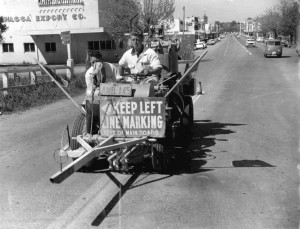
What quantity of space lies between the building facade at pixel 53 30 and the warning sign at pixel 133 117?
32314mm

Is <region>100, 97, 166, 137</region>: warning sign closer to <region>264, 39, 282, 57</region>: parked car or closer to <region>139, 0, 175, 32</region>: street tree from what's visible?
<region>139, 0, 175, 32</region>: street tree

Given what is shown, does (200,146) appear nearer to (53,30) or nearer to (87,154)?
(87,154)

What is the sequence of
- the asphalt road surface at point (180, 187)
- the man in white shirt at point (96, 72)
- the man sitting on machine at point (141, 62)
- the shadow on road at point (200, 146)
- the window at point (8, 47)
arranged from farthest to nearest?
1. the window at point (8, 47)
2. the man sitting on machine at point (141, 62)
3. the man in white shirt at point (96, 72)
4. the shadow on road at point (200, 146)
5. the asphalt road surface at point (180, 187)

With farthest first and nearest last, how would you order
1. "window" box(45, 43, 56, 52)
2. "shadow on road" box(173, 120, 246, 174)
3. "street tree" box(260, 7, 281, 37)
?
"street tree" box(260, 7, 281, 37) < "window" box(45, 43, 56, 52) < "shadow on road" box(173, 120, 246, 174)

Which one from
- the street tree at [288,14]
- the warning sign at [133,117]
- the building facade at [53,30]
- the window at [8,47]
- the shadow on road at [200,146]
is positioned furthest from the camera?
the street tree at [288,14]

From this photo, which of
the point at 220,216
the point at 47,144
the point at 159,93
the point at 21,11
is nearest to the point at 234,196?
the point at 220,216

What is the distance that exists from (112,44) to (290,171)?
35846 mm

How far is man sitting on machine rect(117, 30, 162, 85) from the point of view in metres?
7.34

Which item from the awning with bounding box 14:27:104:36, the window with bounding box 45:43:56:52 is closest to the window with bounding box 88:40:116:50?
the awning with bounding box 14:27:104:36

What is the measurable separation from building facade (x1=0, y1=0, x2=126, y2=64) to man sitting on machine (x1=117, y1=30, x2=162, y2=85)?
102ft

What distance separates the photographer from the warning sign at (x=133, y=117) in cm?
644

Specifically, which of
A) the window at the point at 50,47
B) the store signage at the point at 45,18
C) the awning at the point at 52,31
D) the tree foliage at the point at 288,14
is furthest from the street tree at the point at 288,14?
the window at the point at 50,47

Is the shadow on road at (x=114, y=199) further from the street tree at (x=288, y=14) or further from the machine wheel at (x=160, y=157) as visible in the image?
the street tree at (x=288, y=14)

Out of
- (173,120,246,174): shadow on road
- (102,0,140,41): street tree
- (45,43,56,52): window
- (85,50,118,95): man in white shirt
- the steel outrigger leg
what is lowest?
(173,120,246,174): shadow on road
